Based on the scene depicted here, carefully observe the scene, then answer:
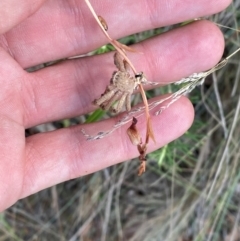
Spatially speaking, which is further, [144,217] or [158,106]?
[144,217]

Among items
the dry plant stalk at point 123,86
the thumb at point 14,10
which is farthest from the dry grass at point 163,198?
the thumb at point 14,10

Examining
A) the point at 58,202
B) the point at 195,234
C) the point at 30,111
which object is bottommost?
the point at 195,234

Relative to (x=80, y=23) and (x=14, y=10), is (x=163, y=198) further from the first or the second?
(x=14, y=10)

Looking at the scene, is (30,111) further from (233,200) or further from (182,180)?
(233,200)

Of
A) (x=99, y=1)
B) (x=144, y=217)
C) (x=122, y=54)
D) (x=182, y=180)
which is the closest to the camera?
(x=122, y=54)

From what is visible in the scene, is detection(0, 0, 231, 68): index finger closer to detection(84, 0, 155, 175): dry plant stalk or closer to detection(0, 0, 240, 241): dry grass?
detection(84, 0, 155, 175): dry plant stalk

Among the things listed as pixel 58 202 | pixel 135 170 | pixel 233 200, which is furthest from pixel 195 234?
pixel 58 202

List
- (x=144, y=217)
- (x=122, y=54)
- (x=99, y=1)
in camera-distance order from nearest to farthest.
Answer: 1. (x=122, y=54)
2. (x=99, y=1)
3. (x=144, y=217)
